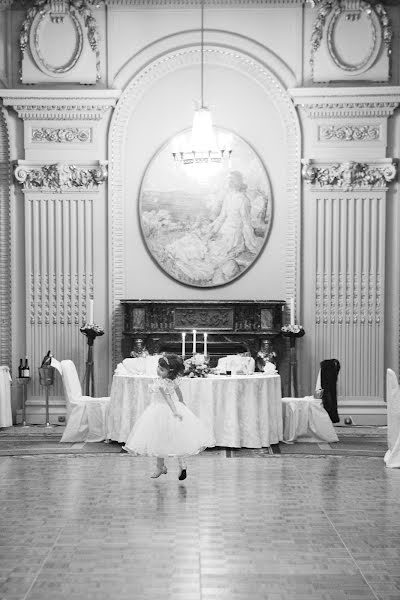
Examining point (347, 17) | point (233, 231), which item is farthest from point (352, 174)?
point (347, 17)

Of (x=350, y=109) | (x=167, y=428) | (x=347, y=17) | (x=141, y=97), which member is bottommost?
(x=167, y=428)

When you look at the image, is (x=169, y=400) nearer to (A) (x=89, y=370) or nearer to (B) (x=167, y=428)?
(B) (x=167, y=428)

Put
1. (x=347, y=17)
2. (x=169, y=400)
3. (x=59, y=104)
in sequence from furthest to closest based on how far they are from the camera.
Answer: (x=347, y=17) < (x=59, y=104) < (x=169, y=400)

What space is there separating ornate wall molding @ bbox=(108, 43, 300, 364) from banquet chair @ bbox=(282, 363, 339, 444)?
2.32 m

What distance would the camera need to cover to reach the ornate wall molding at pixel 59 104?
40.8 feet

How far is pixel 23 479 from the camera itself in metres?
8.33

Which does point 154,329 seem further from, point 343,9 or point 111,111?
point 343,9

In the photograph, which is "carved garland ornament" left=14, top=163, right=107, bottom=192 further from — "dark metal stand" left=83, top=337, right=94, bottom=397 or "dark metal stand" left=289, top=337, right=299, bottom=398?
"dark metal stand" left=289, top=337, right=299, bottom=398

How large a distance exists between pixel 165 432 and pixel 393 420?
242cm

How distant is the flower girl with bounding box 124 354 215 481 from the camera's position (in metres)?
7.98

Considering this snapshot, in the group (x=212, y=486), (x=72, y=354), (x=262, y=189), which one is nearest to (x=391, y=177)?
(x=262, y=189)

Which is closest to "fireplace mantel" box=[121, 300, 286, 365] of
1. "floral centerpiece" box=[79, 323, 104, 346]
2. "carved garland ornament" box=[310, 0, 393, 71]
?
"floral centerpiece" box=[79, 323, 104, 346]

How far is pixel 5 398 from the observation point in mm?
12109

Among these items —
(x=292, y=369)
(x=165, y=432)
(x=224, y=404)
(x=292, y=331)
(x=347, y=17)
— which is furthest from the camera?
(x=347, y=17)
